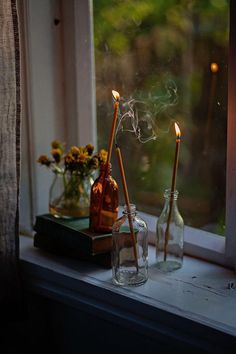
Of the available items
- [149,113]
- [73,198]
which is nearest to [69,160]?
[73,198]

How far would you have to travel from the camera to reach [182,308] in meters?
1.18


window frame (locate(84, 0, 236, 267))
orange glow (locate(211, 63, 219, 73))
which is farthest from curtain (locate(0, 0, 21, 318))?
orange glow (locate(211, 63, 219, 73))

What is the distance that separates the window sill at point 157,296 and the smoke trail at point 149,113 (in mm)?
307

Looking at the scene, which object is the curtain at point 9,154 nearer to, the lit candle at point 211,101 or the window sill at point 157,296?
the window sill at point 157,296

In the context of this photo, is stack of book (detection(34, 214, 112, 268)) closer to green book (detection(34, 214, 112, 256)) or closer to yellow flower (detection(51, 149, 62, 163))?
green book (detection(34, 214, 112, 256))

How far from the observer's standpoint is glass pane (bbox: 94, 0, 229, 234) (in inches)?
55.6

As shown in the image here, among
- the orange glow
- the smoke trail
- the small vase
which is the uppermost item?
the orange glow

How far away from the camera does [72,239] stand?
4.60ft

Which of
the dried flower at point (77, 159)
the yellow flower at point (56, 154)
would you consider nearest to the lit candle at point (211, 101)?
the dried flower at point (77, 159)

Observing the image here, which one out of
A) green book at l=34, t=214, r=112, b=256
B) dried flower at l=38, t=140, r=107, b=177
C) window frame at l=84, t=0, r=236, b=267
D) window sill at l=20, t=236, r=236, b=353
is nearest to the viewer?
window sill at l=20, t=236, r=236, b=353

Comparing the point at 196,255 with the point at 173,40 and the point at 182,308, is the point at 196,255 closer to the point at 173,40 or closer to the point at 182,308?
the point at 182,308

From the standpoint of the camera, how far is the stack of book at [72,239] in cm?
136

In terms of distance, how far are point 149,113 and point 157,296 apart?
1.53ft

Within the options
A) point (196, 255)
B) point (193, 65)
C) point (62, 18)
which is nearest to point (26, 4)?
point (62, 18)
